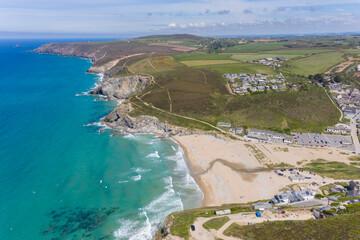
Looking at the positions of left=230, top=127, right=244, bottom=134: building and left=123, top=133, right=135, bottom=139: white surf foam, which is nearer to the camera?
left=123, top=133, right=135, bottom=139: white surf foam

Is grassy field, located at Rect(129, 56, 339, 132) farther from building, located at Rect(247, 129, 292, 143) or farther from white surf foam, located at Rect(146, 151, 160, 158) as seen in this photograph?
white surf foam, located at Rect(146, 151, 160, 158)

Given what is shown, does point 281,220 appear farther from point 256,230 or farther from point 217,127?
point 217,127

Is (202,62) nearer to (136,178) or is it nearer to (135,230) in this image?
(136,178)

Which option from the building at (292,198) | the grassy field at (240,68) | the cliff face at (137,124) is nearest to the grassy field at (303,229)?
the building at (292,198)

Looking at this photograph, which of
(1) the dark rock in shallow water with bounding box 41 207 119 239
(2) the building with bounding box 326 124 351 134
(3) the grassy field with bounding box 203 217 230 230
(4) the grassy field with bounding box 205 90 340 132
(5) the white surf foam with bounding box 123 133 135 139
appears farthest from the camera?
(4) the grassy field with bounding box 205 90 340 132

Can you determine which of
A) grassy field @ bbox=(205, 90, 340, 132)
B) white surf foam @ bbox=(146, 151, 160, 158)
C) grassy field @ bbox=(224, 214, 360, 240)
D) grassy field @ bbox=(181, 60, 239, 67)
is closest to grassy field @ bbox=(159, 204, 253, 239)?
grassy field @ bbox=(224, 214, 360, 240)

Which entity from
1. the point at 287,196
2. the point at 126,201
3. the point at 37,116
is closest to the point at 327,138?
the point at 287,196

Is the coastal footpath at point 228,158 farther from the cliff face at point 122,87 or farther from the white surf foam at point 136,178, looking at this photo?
the cliff face at point 122,87
